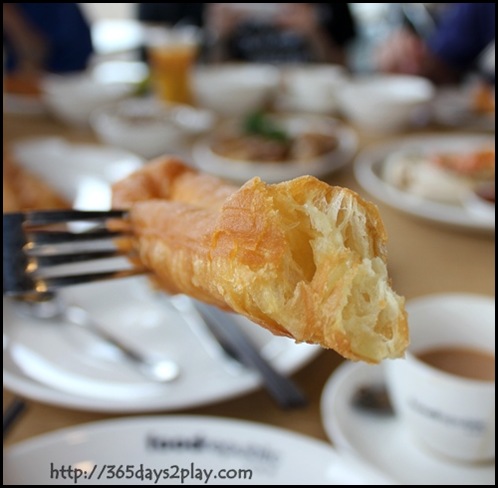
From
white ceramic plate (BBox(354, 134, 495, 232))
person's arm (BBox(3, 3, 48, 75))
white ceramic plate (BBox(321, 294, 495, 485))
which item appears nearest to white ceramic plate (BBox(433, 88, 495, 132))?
white ceramic plate (BBox(354, 134, 495, 232))

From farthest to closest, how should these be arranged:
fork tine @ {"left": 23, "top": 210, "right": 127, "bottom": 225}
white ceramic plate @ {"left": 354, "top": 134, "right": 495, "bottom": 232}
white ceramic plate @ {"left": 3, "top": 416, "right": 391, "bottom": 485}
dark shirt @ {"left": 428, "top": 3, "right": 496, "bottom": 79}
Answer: dark shirt @ {"left": 428, "top": 3, "right": 496, "bottom": 79}
white ceramic plate @ {"left": 354, "top": 134, "right": 495, "bottom": 232}
white ceramic plate @ {"left": 3, "top": 416, "right": 391, "bottom": 485}
fork tine @ {"left": 23, "top": 210, "right": 127, "bottom": 225}

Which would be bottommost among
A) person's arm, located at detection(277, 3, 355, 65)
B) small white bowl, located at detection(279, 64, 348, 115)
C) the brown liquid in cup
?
person's arm, located at detection(277, 3, 355, 65)

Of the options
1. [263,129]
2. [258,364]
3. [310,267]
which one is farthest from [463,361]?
[263,129]

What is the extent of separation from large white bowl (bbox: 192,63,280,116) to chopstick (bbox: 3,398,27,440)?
1542 mm

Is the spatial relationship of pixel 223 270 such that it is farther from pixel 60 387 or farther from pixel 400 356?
pixel 60 387

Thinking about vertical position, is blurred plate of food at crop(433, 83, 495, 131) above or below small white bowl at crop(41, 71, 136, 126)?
below

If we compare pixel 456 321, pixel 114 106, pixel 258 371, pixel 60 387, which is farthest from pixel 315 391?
pixel 114 106

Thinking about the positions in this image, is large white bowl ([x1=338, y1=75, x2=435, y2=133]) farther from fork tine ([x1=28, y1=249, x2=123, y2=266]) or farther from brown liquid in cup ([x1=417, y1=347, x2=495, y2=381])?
fork tine ([x1=28, y1=249, x2=123, y2=266])

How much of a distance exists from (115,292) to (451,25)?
248 cm

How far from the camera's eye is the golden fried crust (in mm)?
331

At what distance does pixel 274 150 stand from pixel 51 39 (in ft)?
6.34

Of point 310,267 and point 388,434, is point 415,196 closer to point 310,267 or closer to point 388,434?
point 388,434

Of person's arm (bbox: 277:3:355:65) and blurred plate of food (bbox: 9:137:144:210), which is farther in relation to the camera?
person's arm (bbox: 277:3:355:65)

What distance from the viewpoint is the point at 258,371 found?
2.61ft
